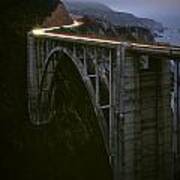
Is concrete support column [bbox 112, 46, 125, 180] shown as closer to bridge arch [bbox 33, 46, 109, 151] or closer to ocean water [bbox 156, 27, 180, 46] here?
bridge arch [bbox 33, 46, 109, 151]

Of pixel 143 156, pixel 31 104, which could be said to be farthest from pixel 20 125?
pixel 143 156

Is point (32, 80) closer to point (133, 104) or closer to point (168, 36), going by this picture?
point (133, 104)

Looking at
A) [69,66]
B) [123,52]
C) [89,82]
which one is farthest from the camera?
[69,66]

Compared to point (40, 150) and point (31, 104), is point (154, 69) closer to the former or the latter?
point (40, 150)

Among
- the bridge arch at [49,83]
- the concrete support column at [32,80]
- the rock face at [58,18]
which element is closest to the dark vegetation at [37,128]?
the bridge arch at [49,83]

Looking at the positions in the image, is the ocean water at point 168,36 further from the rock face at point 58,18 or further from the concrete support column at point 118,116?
the concrete support column at point 118,116

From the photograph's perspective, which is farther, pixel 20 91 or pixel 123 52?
pixel 20 91

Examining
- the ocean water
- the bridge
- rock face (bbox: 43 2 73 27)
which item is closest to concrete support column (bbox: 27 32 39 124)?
rock face (bbox: 43 2 73 27)
